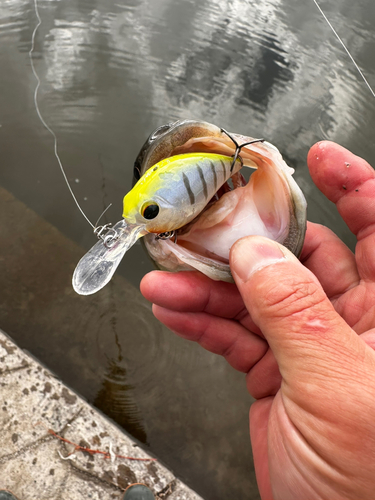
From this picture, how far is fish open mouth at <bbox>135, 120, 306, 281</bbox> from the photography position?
1082mm

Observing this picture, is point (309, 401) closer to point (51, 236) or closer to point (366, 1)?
point (51, 236)

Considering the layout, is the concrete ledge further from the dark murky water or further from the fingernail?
the fingernail

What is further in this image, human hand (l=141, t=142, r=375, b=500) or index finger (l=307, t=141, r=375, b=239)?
index finger (l=307, t=141, r=375, b=239)

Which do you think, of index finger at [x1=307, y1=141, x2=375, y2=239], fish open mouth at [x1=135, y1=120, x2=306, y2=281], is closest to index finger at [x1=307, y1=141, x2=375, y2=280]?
index finger at [x1=307, y1=141, x2=375, y2=239]

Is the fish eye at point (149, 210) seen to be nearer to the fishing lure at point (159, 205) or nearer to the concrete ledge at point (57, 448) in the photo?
the fishing lure at point (159, 205)

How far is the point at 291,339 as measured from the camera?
888 millimetres

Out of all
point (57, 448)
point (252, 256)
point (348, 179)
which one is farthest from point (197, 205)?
point (57, 448)

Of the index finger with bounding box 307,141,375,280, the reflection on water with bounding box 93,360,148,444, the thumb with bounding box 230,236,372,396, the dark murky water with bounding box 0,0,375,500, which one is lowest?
the reflection on water with bounding box 93,360,148,444

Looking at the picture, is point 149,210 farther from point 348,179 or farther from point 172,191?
point 348,179

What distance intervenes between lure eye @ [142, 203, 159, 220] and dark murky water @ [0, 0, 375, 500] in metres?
1.58

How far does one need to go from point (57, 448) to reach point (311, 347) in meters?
1.61

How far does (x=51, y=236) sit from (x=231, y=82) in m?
2.11

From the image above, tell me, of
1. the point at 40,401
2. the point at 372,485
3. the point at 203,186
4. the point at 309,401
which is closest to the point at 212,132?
the point at 203,186

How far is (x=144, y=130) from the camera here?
298cm
